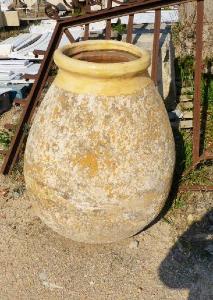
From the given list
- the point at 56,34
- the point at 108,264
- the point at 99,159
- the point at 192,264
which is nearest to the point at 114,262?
the point at 108,264

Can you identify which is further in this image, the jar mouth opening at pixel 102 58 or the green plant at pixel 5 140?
the green plant at pixel 5 140

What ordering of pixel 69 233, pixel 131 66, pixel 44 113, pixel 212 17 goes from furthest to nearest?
pixel 212 17, pixel 69 233, pixel 44 113, pixel 131 66

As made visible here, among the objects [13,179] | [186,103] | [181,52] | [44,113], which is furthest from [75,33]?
[44,113]

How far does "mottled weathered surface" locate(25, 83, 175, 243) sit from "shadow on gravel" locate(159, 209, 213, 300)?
0.47m

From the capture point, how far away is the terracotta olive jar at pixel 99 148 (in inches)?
102

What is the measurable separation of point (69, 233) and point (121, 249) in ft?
1.56

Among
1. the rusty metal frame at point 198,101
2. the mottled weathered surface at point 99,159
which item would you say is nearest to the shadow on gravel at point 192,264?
the rusty metal frame at point 198,101

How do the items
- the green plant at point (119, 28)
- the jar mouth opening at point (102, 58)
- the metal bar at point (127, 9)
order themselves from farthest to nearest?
the green plant at point (119, 28) < the metal bar at point (127, 9) < the jar mouth opening at point (102, 58)

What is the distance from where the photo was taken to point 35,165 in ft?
9.20

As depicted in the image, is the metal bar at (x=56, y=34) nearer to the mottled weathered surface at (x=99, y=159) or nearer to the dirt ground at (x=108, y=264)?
the dirt ground at (x=108, y=264)

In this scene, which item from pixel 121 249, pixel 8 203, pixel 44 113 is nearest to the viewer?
pixel 44 113

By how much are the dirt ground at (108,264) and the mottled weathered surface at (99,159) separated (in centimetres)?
31

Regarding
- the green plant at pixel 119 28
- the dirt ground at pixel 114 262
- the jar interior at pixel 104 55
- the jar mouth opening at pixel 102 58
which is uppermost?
the jar mouth opening at pixel 102 58

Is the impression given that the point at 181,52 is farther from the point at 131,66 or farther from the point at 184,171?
the point at 131,66
